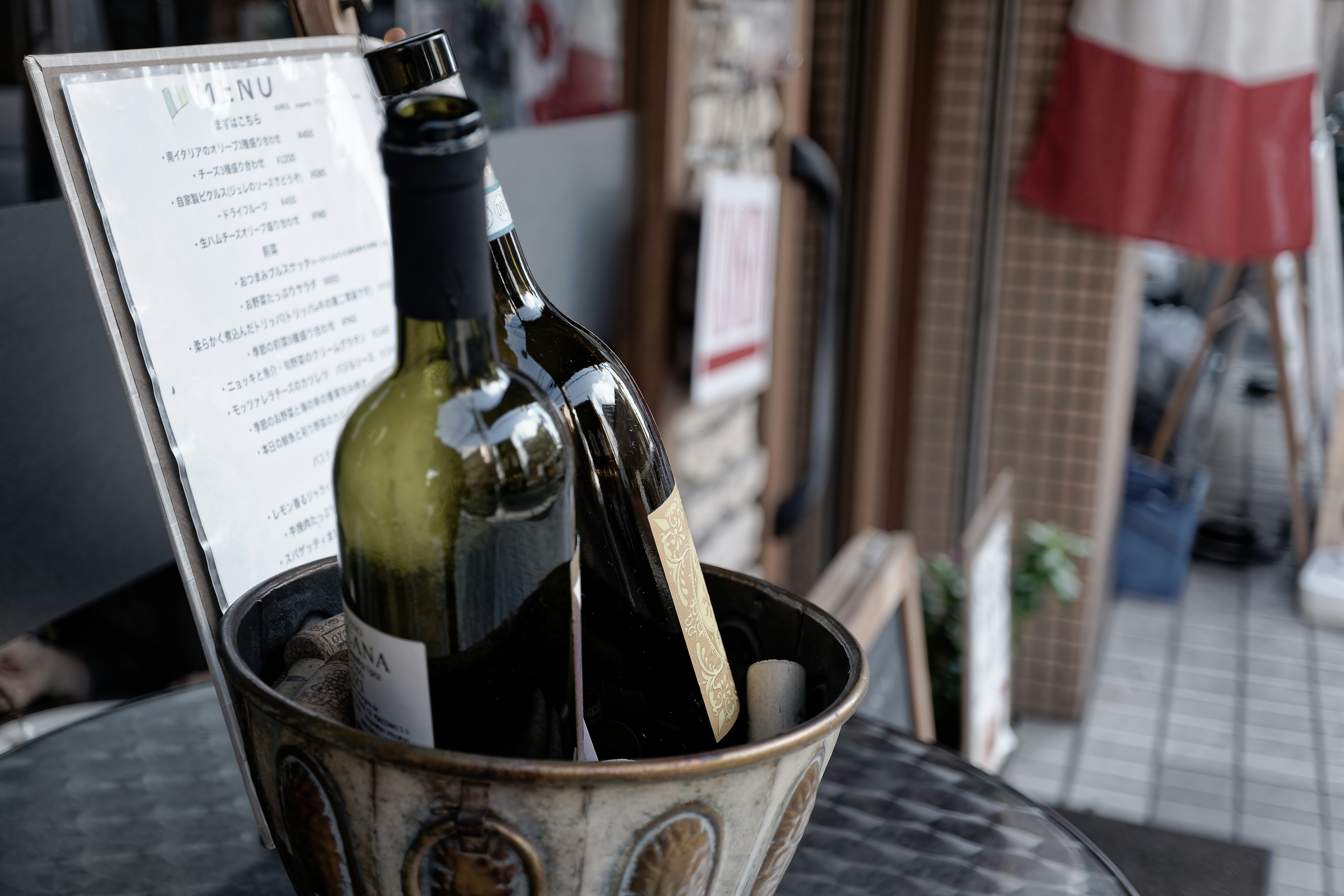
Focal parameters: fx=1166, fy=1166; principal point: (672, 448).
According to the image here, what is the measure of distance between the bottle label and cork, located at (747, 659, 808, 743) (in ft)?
0.04

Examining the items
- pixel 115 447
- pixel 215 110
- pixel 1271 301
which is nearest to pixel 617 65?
pixel 115 447

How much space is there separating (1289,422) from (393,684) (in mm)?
4097

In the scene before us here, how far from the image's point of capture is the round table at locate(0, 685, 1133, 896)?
52 cm

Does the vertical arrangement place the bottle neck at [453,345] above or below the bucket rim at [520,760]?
above

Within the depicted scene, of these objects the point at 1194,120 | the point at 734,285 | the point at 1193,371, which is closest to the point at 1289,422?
the point at 1193,371

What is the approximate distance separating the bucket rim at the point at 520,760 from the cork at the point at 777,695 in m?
0.05

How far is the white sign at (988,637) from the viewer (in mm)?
1890

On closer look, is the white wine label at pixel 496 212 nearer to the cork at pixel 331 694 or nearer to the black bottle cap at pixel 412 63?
the black bottle cap at pixel 412 63

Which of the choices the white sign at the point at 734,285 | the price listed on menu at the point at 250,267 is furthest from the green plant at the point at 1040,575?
the price listed on menu at the point at 250,267

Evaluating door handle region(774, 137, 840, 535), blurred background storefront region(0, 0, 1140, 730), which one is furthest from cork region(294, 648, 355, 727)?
door handle region(774, 137, 840, 535)

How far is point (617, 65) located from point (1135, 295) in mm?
2051

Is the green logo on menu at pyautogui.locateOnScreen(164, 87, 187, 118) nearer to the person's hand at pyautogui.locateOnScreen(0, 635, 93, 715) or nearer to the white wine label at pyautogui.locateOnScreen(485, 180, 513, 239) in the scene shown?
the white wine label at pyautogui.locateOnScreen(485, 180, 513, 239)

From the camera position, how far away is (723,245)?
1.67 metres

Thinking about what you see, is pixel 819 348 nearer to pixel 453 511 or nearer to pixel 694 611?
pixel 694 611
